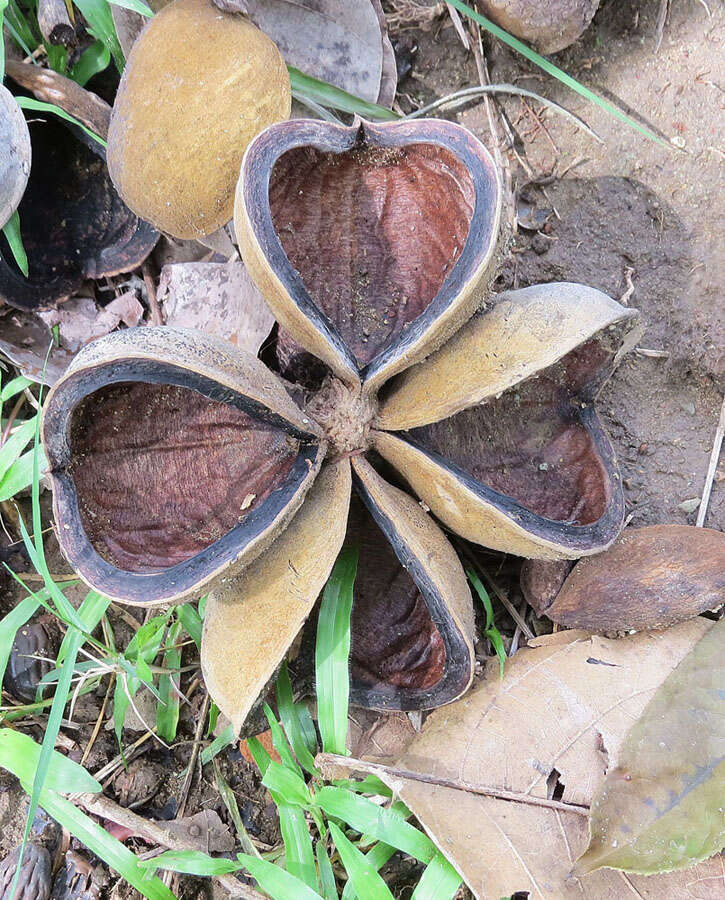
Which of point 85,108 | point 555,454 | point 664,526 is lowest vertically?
point 664,526

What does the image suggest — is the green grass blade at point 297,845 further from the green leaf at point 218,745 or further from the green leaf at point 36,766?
the green leaf at point 36,766

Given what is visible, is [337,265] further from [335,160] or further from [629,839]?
[629,839]

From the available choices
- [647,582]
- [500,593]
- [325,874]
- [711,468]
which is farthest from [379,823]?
[711,468]

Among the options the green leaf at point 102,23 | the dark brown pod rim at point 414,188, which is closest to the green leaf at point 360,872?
the dark brown pod rim at point 414,188

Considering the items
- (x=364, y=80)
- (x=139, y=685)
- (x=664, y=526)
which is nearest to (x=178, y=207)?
(x=364, y=80)

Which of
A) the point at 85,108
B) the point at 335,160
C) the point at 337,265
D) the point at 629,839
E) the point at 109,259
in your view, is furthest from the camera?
the point at 109,259

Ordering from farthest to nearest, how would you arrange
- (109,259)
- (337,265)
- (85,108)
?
(109,259) < (85,108) < (337,265)

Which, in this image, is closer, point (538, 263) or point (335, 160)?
point (335, 160)

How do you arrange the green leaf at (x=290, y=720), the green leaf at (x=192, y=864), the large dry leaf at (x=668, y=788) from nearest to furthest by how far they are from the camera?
the large dry leaf at (x=668, y=788) → the green leaf at (x=192, y=864) → the green leaf at (x=290, y=720)
